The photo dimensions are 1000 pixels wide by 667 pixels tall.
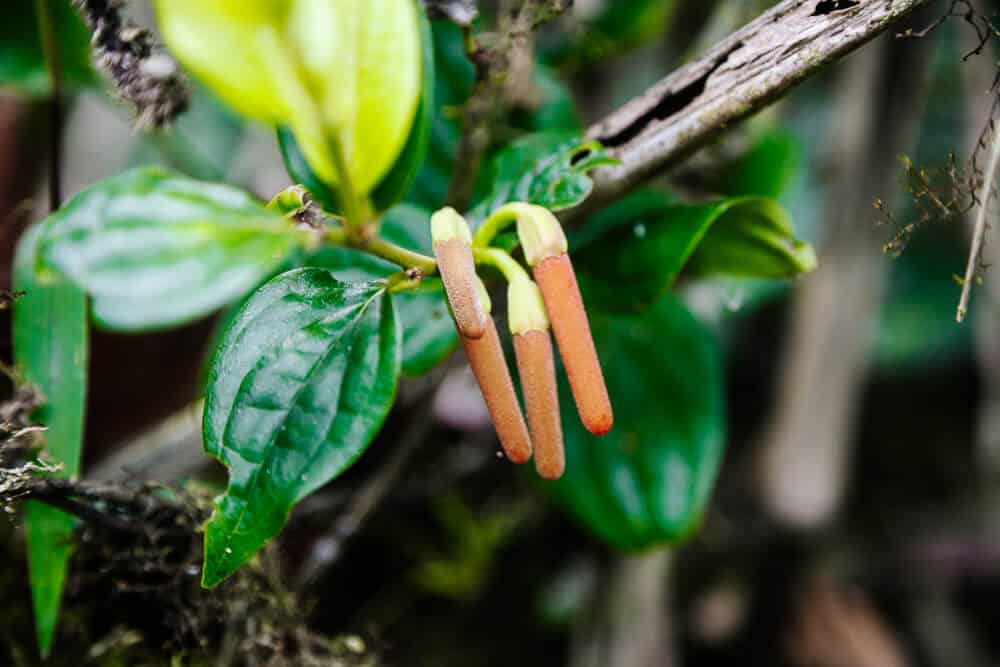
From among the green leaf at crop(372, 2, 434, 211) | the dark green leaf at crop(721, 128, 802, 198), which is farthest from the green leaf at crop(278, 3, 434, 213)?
the dark green leaf at crop(721, 128, 802, 198)

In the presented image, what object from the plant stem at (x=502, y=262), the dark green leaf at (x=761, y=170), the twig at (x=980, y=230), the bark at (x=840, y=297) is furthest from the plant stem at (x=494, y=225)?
the bark at (x=840, y=297)

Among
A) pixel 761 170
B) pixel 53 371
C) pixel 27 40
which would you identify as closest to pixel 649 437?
pixel 761 170

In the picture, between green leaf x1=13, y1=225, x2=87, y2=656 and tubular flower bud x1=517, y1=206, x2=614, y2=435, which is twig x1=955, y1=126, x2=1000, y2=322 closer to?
tubular flower bud x1=517, y1=206, x2=614, y2=435

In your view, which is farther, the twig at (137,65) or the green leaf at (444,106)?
the green leaf at (444,106)

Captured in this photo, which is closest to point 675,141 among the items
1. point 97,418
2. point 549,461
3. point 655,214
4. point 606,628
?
point 655,214

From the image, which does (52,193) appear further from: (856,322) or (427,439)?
(856,322)

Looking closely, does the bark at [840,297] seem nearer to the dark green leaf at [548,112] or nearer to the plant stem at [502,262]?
the dark green leaf at [548,112]
